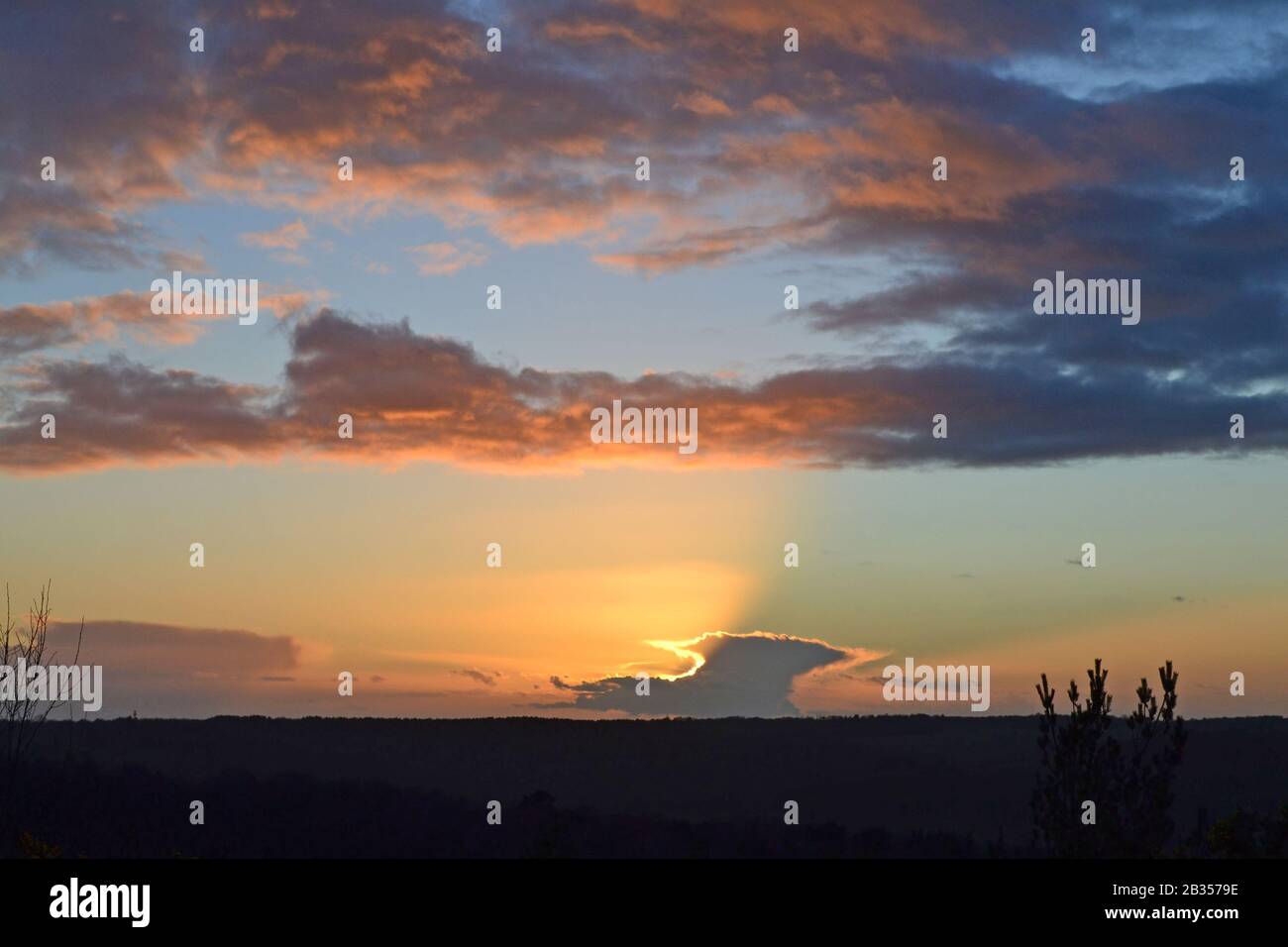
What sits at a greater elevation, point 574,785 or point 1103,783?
point 1103,783

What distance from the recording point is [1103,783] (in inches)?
846

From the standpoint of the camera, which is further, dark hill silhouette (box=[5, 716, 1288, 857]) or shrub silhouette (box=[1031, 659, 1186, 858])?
dark hill silhouette (box=[5, 716, 1288, 857])

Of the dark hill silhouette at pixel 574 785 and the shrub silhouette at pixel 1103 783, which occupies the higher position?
the shrub silhouette at pixel 1103 783

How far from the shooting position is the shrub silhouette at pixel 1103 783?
21.0m

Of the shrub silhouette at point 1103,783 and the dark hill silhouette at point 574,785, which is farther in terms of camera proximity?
the dark hill silhouette at point 574,785

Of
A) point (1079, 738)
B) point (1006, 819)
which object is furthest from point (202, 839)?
point (1006, 819)

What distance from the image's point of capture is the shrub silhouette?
68.9 ft

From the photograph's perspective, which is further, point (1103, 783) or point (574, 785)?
point (574, 785)

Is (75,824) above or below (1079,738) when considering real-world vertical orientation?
below

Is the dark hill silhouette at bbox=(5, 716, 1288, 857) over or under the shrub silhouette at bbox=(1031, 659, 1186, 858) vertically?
under
